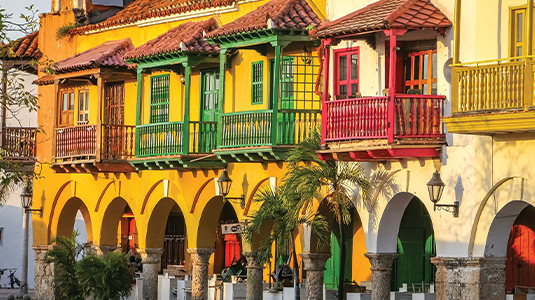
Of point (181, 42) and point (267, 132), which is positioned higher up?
point (181, 42)

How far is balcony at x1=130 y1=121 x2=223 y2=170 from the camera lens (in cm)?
2456

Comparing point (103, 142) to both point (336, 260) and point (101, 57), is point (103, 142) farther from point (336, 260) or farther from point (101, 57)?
point (336, 260)

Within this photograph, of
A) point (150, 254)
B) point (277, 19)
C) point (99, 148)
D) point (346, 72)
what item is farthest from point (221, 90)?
point (150, 254)

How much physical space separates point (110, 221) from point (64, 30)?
5625 mm

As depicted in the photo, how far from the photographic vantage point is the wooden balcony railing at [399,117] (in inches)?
746

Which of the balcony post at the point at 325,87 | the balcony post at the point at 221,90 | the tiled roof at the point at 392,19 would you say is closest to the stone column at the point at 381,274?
the balcony post at the point at 325,87

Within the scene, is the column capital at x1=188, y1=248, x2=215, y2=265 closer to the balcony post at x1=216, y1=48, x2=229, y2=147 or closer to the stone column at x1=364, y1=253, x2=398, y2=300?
the balcony post at x1=216, y1=48, x2=229, y2=147

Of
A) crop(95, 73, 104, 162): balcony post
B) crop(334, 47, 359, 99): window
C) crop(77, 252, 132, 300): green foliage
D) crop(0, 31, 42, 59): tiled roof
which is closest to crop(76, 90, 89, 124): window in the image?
crop(95, 73, 104, 162): balcony post

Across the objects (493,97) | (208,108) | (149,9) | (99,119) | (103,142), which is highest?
(149,9)

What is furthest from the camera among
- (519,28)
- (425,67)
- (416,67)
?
(416,67)

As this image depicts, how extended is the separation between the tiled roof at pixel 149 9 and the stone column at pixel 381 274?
7.59m

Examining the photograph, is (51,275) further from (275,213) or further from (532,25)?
(532,25)

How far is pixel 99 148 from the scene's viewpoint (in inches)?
1058

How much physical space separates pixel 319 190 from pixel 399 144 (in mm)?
3251
